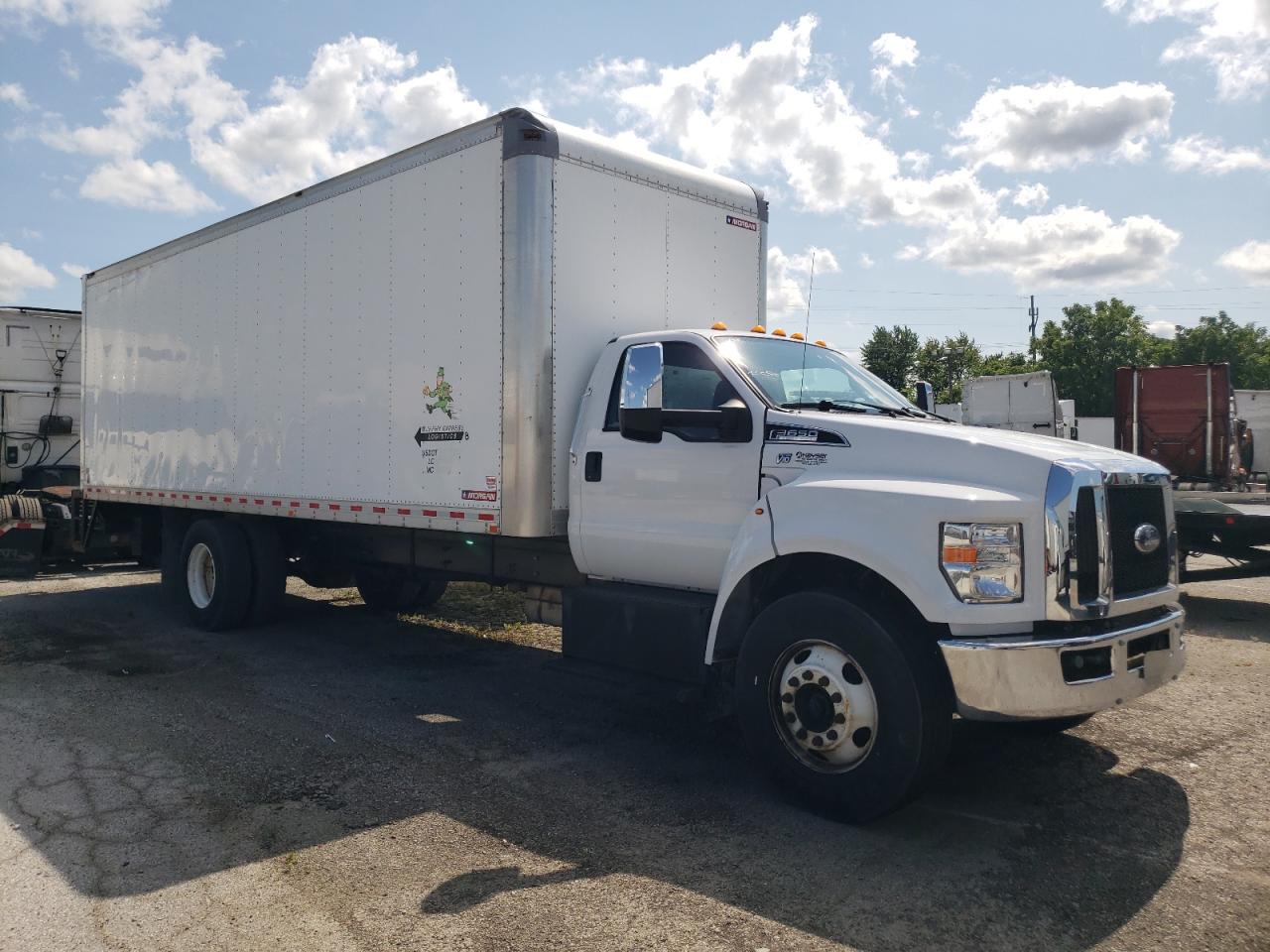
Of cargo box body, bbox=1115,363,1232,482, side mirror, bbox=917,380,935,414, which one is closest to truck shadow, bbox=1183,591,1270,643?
cargo box body, bbox=1115,363,1232,482

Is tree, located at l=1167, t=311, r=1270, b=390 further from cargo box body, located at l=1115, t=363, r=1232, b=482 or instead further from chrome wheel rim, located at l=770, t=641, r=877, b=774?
chrome wheel rim, located at l=770, t=641, r=877, b=774

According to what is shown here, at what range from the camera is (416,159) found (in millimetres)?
6879

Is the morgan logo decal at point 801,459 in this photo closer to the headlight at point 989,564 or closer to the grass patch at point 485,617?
the headlight at point 989,564

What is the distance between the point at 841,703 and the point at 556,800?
1477 mm

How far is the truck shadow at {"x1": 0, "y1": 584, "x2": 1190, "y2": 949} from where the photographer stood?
3.79 m

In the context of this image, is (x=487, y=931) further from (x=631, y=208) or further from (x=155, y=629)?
(x=155, y=629)

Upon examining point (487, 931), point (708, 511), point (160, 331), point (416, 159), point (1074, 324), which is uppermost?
point (1074, 324)

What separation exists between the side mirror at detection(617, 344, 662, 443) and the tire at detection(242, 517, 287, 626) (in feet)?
15.8

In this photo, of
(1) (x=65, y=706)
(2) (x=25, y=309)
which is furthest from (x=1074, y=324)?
(1) (x=65, y=706)

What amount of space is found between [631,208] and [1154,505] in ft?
12.1

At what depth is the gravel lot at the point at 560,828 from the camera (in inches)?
139

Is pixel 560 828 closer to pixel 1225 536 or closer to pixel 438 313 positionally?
pixel 438 313

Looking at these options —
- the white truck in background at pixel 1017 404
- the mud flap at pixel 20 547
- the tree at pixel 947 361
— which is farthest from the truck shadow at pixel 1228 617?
the tree at pixel 947 361

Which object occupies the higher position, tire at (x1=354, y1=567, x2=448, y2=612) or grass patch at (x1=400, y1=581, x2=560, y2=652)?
tire at (x1=354, y1=567, x2=448, y2=612)
